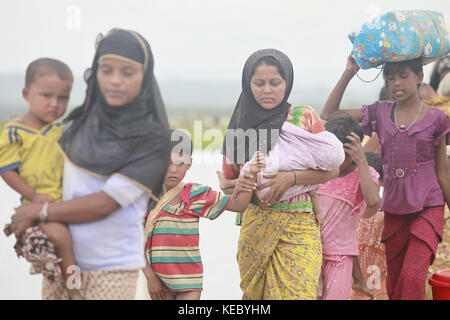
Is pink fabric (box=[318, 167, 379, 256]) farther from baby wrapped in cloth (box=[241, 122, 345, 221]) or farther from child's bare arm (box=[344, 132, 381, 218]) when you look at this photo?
→ baby wrapped in cloth (box=[241, 122, 345, 221])

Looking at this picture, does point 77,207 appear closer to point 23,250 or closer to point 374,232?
point 23,250

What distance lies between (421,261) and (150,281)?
1.69 metres

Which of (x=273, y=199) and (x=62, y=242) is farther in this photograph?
(x=273, y=199)

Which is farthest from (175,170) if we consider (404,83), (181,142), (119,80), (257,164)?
(404,83)

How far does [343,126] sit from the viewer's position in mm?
3754

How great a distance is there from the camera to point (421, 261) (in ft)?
12.3

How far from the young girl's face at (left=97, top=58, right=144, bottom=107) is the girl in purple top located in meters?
1.82

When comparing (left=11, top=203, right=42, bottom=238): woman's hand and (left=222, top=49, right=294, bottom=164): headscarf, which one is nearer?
(left=11, top=203, right=42, bottom=238): woman's hand

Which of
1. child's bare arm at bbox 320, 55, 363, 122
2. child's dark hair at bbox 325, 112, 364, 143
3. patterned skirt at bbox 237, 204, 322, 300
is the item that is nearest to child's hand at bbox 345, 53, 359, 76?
child's bare arm at bbox 320, 55, 363, 122

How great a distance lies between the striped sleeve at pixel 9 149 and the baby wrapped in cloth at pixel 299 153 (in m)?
1.21

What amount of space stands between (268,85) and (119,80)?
3.26ft

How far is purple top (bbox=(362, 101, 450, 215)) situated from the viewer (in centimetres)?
379

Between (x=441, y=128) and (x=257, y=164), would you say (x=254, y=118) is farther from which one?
(x=441, y=128)

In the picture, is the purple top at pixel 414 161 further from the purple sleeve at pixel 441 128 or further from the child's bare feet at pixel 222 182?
the child's bare feet at pixel 222 182
